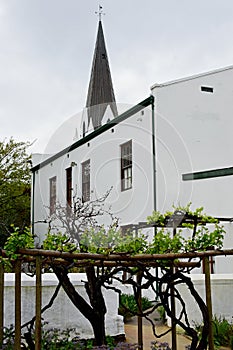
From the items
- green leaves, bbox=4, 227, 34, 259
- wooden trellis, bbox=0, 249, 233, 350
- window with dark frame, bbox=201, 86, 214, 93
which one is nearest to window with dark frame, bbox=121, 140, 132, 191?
window with dark frame, bbox=201, 86, 214, 93

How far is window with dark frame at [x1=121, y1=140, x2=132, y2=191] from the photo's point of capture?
13906mm

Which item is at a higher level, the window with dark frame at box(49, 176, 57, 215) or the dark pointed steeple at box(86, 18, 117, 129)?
the dark pointed steeple at box(86, 18, 117, 129)

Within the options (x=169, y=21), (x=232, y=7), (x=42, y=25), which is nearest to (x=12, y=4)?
(x=42, y=25)

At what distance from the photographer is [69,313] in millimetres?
7461

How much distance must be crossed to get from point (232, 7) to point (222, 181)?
3.67 metres

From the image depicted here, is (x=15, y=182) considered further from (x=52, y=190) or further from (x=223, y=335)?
(x=223, y=335)

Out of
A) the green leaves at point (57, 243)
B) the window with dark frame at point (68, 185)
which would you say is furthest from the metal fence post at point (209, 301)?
the window with dark frame at point (68, 185)

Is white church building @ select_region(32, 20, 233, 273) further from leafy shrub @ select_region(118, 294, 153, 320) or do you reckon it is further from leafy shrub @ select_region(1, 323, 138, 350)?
leafy shrub @ select_region(1, 323, 138, 350)

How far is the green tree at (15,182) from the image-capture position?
2218 cm

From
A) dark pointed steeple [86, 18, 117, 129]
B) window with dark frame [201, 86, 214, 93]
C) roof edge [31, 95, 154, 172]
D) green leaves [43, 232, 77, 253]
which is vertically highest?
dark pointed steeple [86, 18, 117, 129]

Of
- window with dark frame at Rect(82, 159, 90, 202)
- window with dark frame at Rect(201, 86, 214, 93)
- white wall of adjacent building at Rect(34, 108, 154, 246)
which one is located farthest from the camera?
window with dark frame at Rect(82, 159, 90, 202)

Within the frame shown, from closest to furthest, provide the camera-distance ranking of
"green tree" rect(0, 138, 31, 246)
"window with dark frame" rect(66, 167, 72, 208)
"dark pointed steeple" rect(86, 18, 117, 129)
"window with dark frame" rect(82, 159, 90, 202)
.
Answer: "window with dark frame" rect(82, 159, 90, 202), "window with dark frame" rect(66, 167, 72, 208), "green tree" rect(0, 138, 31, 246), "dark pointed steeple" rect(86, 18, 117, 129)

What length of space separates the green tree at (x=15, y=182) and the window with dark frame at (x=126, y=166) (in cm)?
851

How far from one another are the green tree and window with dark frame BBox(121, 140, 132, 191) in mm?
8514
